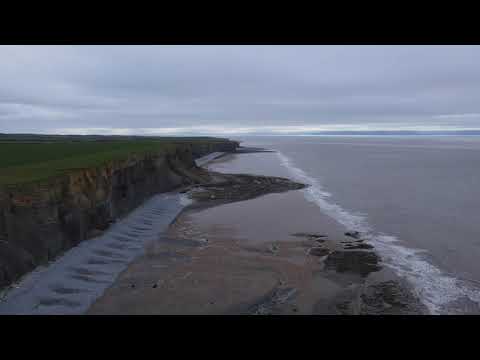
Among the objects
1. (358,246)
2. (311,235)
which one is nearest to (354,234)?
(358,246)

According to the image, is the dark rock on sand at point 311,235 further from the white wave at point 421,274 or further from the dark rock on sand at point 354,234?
the white wave at point 421,274

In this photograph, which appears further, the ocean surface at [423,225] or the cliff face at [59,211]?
the ocean surface at [423,225]

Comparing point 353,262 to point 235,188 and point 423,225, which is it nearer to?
point 423,225

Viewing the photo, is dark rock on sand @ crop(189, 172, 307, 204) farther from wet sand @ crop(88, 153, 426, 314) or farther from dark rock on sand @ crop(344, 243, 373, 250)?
dark rock on sand @ crop(344, 243, 373, 250)

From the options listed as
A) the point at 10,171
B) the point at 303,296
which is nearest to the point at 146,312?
the point at 303,296

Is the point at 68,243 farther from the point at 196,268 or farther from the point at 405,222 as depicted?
Result: the point at 405,222

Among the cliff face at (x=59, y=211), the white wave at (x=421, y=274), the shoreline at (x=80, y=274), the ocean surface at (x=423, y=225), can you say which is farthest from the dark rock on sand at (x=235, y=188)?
the white wave at (x=421, y=274)

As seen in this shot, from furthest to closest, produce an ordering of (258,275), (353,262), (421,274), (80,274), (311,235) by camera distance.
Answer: (311,235)
(353,262)
(421,274)
(258,275)
(80,274)
